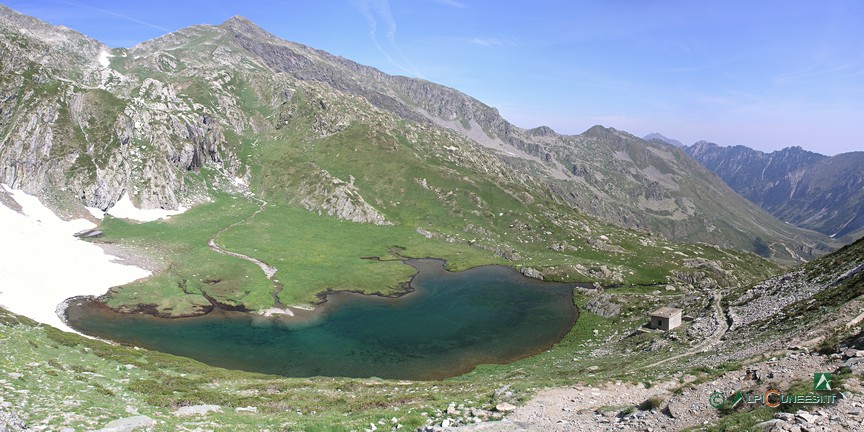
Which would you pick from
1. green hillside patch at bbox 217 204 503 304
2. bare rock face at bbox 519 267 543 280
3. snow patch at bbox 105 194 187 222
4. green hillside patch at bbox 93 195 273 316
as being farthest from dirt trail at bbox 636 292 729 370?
snow patch at bbox 105 194 187 222

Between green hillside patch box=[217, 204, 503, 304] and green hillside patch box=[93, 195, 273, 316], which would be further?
Answer: green hillside patch box=[217, 204, 503, 304]

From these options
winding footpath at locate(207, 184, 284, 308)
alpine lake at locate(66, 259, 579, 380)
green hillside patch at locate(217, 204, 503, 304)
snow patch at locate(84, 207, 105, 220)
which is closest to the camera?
alpine lake at locate(66, 259, 579, 380)

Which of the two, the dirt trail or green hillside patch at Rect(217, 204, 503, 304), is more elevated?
green hillside patch at Rect(217, 204, 503, 304)

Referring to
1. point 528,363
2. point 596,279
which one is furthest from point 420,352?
point 596,279

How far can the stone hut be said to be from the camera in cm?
7112

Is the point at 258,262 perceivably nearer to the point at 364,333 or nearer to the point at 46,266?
the point at 46,266

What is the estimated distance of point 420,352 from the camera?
8019 cm

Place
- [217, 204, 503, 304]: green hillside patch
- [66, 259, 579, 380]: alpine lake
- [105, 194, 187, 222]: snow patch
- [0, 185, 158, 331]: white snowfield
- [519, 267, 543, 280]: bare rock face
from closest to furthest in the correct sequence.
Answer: [66, 259, 579, 380]: alpine lake < [0, 185, 158, 331]: white snowfield < [217, 204, 503, 304]: green hillside patch < [519, 267, 543, 280]: bare rock face < [105, 194, 187, 222]: snow patch

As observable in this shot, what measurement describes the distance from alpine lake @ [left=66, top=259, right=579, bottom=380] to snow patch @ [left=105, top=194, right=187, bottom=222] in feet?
256

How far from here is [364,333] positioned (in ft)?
293

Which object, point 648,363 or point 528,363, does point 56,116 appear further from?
point 648,363

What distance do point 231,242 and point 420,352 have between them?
97.1 m

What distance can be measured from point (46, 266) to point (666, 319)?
446 feet

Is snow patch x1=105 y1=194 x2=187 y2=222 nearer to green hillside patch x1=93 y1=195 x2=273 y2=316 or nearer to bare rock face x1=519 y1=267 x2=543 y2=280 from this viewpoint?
green hillside patch x1=93 y1=195 x2=273 y2=316
